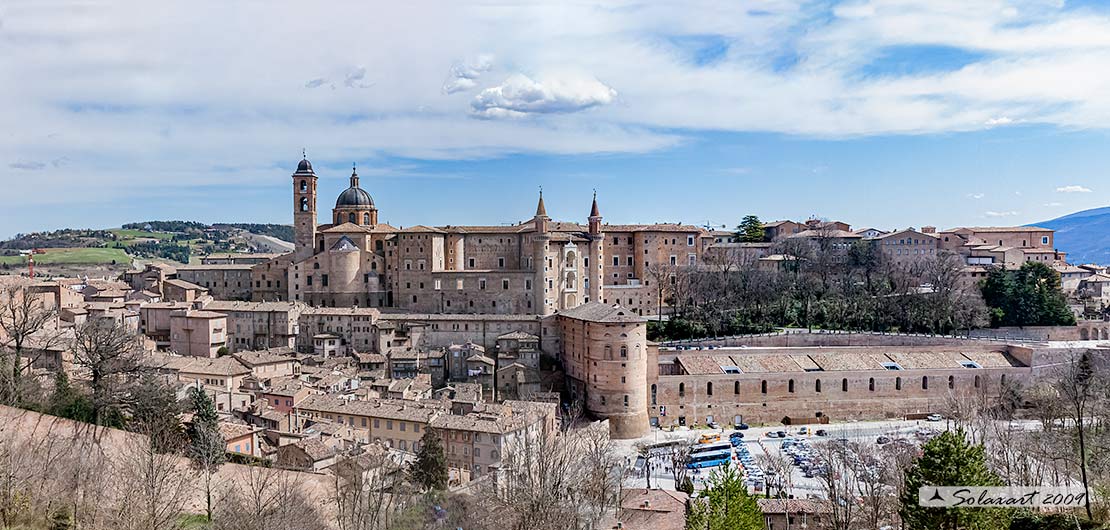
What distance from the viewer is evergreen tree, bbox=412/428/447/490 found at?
24266 mm

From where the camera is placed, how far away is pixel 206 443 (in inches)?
883

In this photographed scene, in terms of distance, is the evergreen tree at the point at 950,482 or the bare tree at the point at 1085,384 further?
the bare tree at the point at 1085,384

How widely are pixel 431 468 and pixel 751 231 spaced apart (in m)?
41.7

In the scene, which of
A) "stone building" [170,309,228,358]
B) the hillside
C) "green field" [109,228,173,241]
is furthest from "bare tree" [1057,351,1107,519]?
"green field" [109,228,173,241]

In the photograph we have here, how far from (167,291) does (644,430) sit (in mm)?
27471

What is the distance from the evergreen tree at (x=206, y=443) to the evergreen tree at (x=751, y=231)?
42902 mm

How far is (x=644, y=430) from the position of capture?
118ft

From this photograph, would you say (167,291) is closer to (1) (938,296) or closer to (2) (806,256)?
(2) (806,256)

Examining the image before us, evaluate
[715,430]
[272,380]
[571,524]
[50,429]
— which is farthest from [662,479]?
[50,429]

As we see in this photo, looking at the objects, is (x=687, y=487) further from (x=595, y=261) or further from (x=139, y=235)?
(x=139, y=235)

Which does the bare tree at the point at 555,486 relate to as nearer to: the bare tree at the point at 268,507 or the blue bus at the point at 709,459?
the blue bus at the point at 709,459

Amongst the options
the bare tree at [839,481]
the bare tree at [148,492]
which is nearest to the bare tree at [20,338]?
the bare tree at [148,492]

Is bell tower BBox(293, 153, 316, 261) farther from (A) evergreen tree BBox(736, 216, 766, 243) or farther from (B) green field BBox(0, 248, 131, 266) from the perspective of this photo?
(B) green field BBox(0, 248, 131, 266)

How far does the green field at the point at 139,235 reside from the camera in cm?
11639
